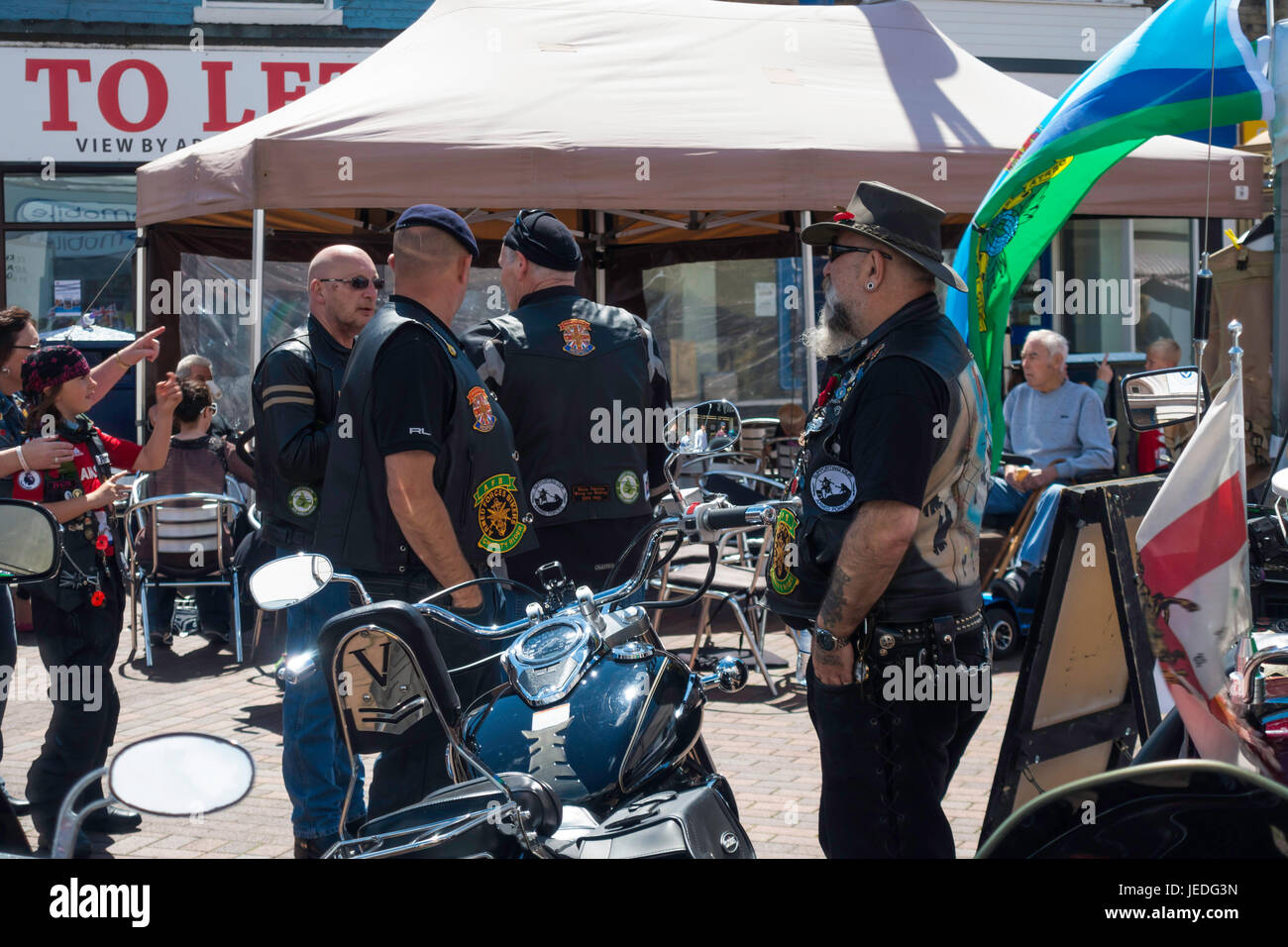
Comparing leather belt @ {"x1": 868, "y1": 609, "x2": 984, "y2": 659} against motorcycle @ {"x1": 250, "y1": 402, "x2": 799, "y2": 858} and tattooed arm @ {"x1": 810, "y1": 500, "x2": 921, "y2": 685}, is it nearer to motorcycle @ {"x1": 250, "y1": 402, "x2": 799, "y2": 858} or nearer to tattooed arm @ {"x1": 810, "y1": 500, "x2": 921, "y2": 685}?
tattooed arm @ {"x1": 810, "y1": 500, "x2": 921, "y2": 685}

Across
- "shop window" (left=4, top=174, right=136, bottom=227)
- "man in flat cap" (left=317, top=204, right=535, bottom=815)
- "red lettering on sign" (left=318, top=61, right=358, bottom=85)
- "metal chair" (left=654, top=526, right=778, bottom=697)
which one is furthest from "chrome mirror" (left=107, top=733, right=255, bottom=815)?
"red lettering on sign" (left=318, top=61, right=358, bottom=85)

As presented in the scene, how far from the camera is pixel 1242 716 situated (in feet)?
7.32

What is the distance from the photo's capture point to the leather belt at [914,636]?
9.42ft

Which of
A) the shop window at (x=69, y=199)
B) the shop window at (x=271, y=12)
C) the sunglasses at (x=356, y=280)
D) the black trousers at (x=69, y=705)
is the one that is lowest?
the black trousers at (x=69, y=705)

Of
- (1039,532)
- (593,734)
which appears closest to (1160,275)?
(1039,532)

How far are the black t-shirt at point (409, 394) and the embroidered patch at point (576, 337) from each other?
2.98 feet

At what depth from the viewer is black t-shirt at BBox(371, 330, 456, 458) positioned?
3301 millimetres

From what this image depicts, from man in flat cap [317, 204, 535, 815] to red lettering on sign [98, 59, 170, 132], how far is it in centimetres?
982

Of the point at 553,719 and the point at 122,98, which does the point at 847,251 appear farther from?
the point at 122,98

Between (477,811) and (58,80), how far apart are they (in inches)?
473

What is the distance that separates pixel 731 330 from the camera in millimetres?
11648

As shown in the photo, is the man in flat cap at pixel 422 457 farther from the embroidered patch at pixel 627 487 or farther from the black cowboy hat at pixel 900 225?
the black cowboy hat at pixel 900 225

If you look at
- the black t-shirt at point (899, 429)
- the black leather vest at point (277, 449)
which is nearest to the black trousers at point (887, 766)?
the black t-shirt at point (899, 429)

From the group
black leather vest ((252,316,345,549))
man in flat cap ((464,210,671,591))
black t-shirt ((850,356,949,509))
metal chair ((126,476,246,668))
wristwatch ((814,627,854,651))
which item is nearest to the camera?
black t-shirt ((850,356,949,509))
